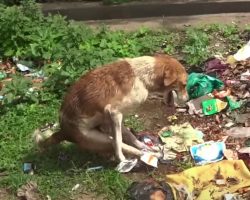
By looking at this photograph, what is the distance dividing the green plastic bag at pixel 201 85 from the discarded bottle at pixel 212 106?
0.73 feet

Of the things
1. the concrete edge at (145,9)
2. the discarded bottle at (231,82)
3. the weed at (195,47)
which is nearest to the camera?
the discarded bottle at (231,82)

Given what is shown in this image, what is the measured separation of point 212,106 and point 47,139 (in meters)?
1.83

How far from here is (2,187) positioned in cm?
537

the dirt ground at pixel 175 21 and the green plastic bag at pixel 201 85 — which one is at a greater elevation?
the dirt ground at pixel 175 21

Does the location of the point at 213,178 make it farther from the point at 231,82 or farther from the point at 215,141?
the point at 231,82

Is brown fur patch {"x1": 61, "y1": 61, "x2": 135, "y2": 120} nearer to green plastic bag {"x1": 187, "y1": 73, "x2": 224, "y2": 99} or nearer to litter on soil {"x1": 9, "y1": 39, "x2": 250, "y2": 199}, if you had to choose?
litter on soil {"x1": 9, "y1": 39, "x2": 250, "y2": 199}

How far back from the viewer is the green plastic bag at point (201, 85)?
21.6 feet

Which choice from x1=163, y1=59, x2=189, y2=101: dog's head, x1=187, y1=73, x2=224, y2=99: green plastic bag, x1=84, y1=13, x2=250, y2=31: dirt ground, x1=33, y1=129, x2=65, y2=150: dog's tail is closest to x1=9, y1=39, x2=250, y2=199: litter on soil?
x1=187, y1=73, x2=224, y2=99: green plastic bag

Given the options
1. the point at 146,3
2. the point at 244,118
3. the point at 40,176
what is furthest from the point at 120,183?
the point at 146,3

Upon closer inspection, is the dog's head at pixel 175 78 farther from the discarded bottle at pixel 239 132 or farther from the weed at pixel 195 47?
the weed at pixel 195 47

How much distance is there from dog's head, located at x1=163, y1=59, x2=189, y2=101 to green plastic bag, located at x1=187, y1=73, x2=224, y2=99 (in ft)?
3.69

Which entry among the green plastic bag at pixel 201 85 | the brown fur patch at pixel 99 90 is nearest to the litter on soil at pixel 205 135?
the green plastic bag at pixel 201 85

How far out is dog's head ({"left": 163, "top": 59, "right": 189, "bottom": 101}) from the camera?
5.29m

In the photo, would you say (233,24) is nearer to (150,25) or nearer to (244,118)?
(150,25)
